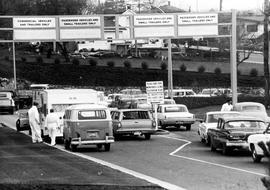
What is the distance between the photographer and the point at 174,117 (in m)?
39.4

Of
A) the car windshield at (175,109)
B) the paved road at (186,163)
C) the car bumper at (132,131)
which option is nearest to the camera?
the paved road at (186,163)

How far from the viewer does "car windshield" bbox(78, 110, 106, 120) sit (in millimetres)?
27516

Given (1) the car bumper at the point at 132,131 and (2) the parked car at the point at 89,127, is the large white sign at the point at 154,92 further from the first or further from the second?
(2) the parked car at the point at 89,127

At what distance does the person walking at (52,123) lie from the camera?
101ft

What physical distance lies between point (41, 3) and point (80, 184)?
3349 inches

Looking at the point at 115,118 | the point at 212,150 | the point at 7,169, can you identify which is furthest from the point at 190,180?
the point at 115,118

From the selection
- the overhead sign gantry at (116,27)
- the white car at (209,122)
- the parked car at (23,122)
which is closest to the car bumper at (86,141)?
the white car at (209,122)

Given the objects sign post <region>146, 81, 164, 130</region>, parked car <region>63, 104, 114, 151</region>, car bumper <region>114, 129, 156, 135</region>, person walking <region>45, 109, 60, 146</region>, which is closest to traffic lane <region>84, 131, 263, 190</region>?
parked car <region>63, 104, 114, 151</region>

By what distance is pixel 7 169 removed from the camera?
1925 cm

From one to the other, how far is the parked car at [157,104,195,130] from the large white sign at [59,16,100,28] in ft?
20.3

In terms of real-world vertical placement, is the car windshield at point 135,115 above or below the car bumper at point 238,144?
above

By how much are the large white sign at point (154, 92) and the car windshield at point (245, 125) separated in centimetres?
1548

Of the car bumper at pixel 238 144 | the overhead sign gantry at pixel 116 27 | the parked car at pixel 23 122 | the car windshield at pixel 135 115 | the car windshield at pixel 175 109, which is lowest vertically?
the parked car at pixel 23 122

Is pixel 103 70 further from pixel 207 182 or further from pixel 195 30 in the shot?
pixel 207 182
